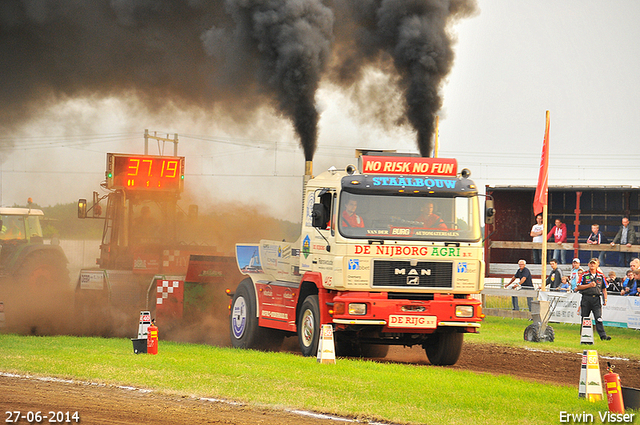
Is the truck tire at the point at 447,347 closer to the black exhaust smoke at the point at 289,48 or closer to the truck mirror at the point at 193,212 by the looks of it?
the black exhaust smoke at the point at 289,48

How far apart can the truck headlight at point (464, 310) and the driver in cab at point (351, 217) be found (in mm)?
1972

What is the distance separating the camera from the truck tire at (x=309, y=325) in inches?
467

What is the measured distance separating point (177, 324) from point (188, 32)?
7332mm

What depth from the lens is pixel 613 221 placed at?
26031 millimetres

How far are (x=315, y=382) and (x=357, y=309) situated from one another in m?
2.21

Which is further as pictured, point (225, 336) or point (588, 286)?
point (588, 286)

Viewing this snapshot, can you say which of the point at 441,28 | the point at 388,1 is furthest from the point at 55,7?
the point at 441,28

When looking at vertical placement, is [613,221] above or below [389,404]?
above

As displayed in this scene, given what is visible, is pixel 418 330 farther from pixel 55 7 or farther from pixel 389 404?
pixel 55 7

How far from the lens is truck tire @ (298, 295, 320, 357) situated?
11859 millimetres

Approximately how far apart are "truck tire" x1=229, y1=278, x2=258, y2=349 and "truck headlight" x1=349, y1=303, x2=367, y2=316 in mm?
2886

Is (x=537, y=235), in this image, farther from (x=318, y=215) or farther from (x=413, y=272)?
(x=318, y=215)

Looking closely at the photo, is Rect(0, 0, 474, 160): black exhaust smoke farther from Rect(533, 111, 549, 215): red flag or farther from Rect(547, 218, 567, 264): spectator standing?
Rect(547, 218, 567, 264): spectator standing

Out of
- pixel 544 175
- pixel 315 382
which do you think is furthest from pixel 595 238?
pixel 315 382
